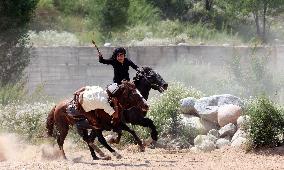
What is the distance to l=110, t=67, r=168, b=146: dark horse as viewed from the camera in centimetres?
1397

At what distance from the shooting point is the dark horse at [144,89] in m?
14.0

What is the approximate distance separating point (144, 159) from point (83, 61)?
12805mm

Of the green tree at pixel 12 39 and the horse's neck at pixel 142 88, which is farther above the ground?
the horse's neck at pixel 142 88

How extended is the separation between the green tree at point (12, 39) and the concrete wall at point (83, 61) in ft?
5.46

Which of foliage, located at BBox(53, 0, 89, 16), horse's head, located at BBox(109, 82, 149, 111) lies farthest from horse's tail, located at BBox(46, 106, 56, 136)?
foliage, located at BBox(53, 0, 89, 16)

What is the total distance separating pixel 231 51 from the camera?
2425cm

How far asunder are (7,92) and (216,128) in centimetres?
607

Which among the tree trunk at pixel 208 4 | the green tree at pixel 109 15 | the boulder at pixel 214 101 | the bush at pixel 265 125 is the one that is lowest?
the tree trunk at pixel 208 4

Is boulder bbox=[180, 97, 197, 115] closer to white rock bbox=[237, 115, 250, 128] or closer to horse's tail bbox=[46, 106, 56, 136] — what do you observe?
white rock bbox=[237, 115, 250, 128]

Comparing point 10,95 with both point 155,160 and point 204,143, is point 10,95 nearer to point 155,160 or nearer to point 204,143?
point 204,143

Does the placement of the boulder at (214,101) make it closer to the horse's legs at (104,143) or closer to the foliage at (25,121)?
the horse's legs at (104,143)

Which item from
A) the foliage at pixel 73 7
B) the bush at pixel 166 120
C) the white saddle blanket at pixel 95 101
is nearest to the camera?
the white saddle blanket at pixel 95 101

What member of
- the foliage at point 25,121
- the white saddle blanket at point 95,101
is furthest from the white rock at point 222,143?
the foliage at point 25,121

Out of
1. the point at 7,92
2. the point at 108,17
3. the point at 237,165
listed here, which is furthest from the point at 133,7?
the point at 237,165
